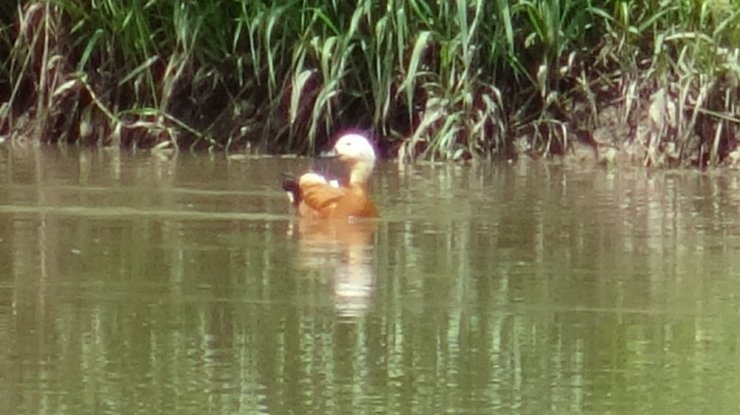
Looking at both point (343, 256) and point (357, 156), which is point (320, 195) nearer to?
point (357, 156)

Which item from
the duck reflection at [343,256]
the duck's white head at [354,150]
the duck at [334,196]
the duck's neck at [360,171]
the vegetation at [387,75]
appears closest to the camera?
the duck reflection at [343,256]

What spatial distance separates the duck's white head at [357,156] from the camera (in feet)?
30.5

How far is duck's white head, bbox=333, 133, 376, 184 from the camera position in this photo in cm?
930

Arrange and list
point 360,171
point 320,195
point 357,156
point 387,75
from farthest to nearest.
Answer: point 387,75, point 357,156, point 360,171, point 320,195

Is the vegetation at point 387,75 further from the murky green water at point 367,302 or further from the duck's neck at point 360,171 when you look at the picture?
the duck's neck at point 360,171

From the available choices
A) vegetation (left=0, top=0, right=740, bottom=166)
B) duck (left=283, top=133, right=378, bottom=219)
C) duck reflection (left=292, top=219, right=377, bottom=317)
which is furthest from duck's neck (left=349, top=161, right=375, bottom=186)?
vegetation (left=0, top=0, right=740, bottom=166)

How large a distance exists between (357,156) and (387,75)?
271cm

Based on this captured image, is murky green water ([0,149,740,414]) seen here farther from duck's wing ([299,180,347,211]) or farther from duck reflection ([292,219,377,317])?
duck's wing ([299,180,347,211])

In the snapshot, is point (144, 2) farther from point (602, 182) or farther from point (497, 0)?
point (602, 182)

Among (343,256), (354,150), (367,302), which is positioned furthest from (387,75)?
(367,302)

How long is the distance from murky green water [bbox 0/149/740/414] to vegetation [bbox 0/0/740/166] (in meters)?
1.74

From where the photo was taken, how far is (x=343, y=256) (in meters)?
7.63

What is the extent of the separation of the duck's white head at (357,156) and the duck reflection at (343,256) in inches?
19.8

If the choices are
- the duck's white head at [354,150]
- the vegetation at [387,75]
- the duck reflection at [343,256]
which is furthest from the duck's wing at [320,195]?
the vegetation at [387,75]
